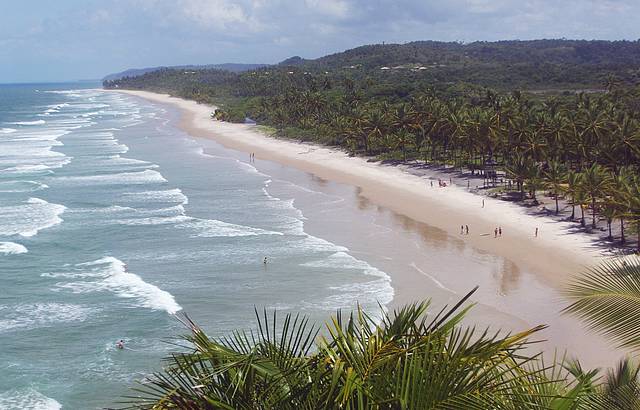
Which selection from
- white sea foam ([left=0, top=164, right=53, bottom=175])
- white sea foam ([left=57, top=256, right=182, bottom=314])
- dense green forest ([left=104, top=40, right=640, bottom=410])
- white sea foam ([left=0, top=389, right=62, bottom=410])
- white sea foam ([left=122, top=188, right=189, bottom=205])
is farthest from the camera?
white sea foam ([left=0, top=164, right=53, bottom=175])

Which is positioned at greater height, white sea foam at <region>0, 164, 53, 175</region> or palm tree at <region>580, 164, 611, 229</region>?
palm tree at <region>580, 164, 611, 229</region>

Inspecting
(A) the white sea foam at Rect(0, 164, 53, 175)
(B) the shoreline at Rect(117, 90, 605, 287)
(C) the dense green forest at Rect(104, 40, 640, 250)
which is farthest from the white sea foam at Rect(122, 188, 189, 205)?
(C) the dense green forest at Rect(104, 40, 640, 250)

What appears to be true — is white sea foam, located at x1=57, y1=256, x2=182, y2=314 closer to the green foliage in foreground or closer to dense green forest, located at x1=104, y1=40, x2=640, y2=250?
dense green forest, located at x1=104, y1=40, x2=640, y2=250

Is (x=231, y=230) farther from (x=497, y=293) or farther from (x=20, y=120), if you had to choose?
(x=20, y=120)

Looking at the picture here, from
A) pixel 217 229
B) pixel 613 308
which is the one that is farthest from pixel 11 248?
pixel 613 308

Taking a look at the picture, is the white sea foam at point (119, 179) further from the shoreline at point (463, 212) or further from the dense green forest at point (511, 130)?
the dense green forest at point (511, 130)

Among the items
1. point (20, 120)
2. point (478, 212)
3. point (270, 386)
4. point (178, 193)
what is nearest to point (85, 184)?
point (178, 193)

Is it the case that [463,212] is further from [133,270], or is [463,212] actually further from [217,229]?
[133,270]
